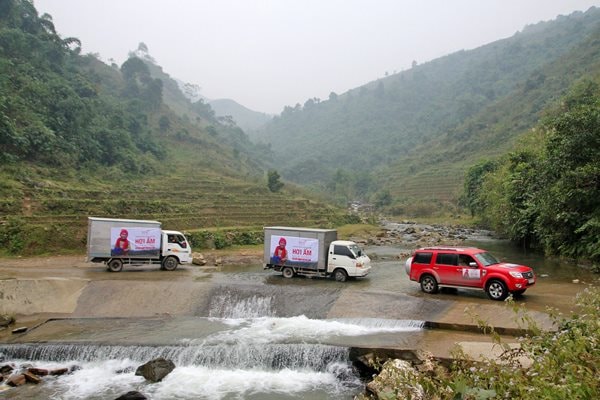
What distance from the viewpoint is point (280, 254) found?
23.3 metres

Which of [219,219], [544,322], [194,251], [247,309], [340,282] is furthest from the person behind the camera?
[219,219]

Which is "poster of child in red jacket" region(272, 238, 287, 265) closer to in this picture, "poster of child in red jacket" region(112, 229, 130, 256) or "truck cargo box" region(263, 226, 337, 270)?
"truck cargo box" region(263, 226, 337, 270)

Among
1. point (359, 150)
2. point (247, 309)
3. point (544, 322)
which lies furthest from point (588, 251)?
point (359, 150)

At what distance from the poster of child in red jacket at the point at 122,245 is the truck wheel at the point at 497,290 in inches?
779

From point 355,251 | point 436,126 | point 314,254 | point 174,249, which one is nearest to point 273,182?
point 174,249

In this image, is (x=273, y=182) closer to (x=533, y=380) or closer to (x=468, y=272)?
(x=468, y=272)

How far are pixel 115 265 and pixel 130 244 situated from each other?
5.36 feet

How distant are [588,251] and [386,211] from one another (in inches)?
2461

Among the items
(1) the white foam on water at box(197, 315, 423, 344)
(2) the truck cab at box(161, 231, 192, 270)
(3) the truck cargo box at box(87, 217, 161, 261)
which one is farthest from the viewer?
(2) the truck cab at box(161, 231, 192, 270)

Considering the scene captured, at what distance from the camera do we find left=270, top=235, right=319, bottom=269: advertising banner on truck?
22.5m

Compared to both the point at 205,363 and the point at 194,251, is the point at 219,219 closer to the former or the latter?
the point at 194,251

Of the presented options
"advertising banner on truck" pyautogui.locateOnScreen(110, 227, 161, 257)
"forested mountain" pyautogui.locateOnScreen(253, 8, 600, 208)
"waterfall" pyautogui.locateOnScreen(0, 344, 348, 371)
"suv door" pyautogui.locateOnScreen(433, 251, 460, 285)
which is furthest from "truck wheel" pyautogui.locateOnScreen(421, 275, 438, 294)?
"forested mountain" pyautogui.locateOnScreen(253, 8, 600, 208)

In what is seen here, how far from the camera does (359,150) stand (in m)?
156

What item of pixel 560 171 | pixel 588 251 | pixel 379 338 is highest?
pixel 560 171
